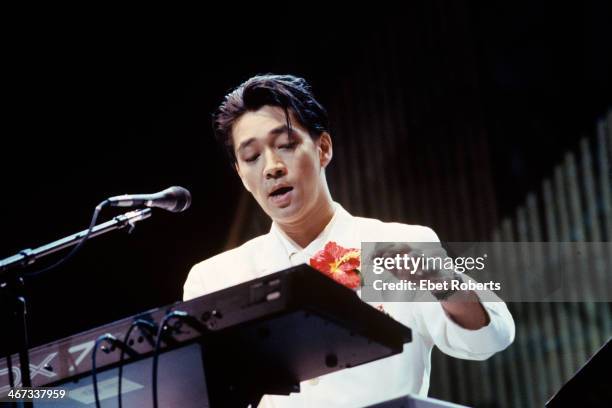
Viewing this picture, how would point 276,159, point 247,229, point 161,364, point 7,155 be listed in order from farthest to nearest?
point 247,229, point 7,155, point 276,159, point 161,364

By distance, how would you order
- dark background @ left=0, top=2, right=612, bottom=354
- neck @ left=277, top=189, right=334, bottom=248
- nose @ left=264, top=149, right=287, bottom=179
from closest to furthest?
nose @ left=264, top=149, right=287, bottom=179 → neck @ left=277, top=189, right=334, bottom=248 → dark background @ left=0, top=2, right=612, bottom=354

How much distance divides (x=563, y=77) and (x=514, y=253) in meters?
1.02

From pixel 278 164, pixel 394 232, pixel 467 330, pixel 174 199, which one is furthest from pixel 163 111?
pixel 467 330

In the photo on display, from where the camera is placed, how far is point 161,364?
1609 mm

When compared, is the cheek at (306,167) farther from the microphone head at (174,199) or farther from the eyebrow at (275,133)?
the microphone head at (174,199)

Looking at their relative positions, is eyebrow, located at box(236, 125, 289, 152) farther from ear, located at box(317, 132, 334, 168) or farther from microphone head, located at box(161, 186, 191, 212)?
microphone head, located at box(161, 186, 191, 212)

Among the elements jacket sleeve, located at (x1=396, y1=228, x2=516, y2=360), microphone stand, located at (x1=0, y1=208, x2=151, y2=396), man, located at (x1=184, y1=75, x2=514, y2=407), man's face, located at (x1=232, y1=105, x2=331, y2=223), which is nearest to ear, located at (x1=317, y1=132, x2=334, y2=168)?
man, located at (x1=184, y1=75, x2=514, y2=407)

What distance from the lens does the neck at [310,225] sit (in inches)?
102

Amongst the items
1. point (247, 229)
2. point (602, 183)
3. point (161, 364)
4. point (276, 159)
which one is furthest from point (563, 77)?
point (161, 364)

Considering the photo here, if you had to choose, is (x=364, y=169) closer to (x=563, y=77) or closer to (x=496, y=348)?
(x=563, y=77)

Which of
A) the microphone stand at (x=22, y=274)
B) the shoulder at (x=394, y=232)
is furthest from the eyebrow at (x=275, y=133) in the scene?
the microphone stand at (x=22, y=274)

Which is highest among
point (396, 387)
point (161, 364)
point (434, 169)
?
point (434, 169)

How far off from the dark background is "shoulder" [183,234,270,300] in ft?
3.64

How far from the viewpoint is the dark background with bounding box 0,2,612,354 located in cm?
361
